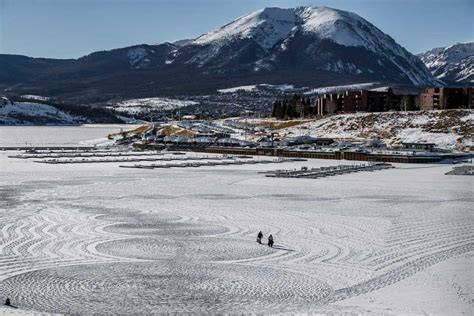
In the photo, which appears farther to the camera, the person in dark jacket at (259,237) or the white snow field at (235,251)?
the person in dark jacket at (259,237)

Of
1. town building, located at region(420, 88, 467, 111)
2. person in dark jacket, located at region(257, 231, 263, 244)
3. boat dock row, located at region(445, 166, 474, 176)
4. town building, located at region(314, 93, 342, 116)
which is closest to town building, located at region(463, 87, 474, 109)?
town building, located at region(420, 88, 467, 111)

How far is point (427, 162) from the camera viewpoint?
85.7 metres

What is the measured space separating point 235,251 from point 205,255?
151 cm

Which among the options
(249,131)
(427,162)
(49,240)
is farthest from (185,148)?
(49,240)

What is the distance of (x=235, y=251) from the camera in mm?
29469

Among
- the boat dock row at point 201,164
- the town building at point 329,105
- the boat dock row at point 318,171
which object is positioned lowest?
the boat dock row at point 318,171

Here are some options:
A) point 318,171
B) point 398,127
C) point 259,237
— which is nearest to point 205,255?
point 259,237

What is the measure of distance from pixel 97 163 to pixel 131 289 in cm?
6012

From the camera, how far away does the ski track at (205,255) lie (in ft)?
75.3

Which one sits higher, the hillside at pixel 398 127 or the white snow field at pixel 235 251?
the hillside at pixel 398 127

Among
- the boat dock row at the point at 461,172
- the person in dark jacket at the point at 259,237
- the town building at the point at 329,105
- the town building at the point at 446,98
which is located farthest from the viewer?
the town building at the point at 329,105

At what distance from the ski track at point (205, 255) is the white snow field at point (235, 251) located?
72 mm

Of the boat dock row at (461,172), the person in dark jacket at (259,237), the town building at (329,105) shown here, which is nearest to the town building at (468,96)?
the town building at (329,105)

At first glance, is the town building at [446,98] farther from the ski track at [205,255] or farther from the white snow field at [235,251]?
the ski track at [205,255]
